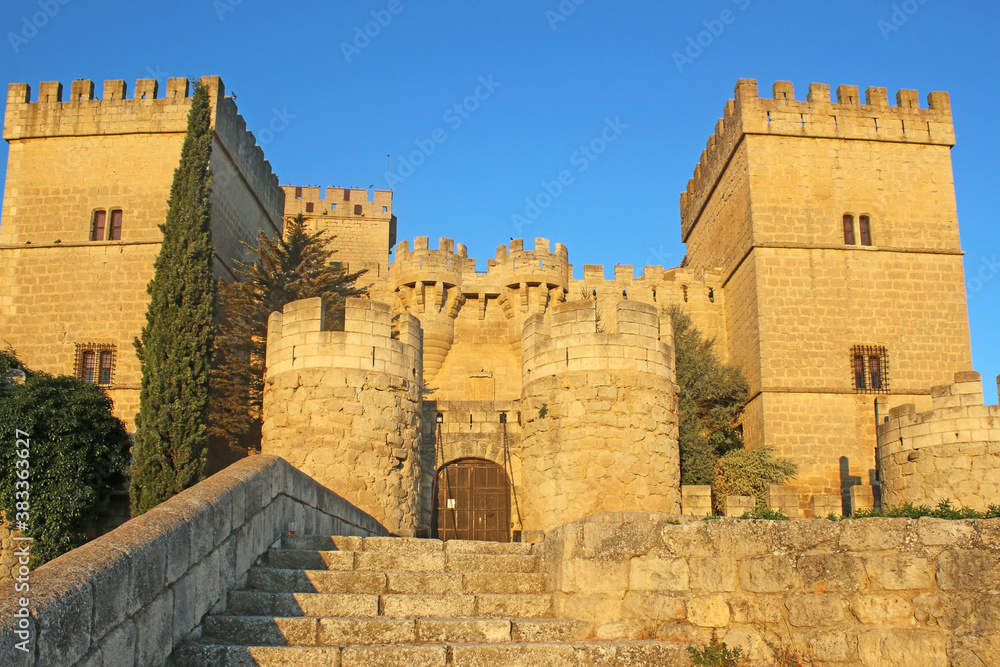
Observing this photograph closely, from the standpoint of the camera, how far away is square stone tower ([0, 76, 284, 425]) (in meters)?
21.7

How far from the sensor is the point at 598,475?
1267 centimetres

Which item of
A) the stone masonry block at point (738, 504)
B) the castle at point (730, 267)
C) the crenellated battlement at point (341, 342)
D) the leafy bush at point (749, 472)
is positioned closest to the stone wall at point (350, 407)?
the crenellated battlement at point (341, 342)

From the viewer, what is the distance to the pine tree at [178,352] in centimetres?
1662

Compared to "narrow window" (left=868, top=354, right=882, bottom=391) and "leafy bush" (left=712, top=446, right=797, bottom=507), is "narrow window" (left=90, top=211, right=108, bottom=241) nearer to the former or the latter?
"leafy bush" (left=712, top=446, right=797, bottom=507)

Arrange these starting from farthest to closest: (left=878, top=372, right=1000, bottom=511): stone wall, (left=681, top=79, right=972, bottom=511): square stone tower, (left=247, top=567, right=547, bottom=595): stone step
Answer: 1. (left=681, top=79, right=972, bottom=511): square stone tower
2. (left=878, top=372, right=1000, bottom=511): stone wall
3. (left=247, top=567, right=547, bottom=595): stone step

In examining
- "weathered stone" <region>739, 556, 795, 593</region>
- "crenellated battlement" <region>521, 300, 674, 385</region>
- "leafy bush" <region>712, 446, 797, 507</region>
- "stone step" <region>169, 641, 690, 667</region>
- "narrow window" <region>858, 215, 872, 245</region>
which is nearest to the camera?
"stone step" <region>169, 641, 690, 667</region>

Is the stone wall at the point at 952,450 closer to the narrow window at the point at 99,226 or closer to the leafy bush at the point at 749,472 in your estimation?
the leafy bush at the point at 749,472

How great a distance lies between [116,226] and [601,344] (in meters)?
14.2

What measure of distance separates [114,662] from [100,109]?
68.5ft

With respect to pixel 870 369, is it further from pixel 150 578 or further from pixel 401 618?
pixel 150 578

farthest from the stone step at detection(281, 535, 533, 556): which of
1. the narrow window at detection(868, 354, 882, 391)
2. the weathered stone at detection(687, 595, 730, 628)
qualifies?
the narrow window at detection(868, 354, 882, 391)

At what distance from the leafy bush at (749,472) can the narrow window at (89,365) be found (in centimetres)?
1368

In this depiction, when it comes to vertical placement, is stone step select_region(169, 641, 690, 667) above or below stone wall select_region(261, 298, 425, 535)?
below

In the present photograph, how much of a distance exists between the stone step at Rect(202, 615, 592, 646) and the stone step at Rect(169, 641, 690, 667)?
0.29 metres
